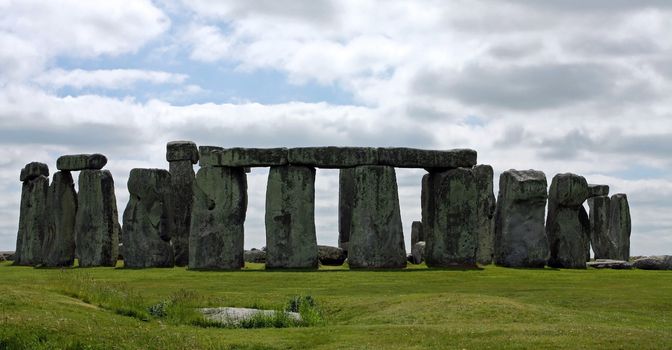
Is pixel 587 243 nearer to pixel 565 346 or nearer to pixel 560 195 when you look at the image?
pixel 560 195

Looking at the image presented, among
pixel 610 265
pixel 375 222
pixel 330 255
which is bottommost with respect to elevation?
pixel 610 265

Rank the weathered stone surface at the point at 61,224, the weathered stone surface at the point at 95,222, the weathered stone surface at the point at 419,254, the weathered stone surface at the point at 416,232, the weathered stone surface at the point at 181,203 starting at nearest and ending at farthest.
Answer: the weathered stone surface at the point at 95,222, the weathered stone surface at the point at 181,203, the weathered stone surface at the point at 61,224, the weathered stone surface at the point at 419,254, the weathered stone surface at the point at 416,232

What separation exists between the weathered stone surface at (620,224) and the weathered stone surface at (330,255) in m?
14.1

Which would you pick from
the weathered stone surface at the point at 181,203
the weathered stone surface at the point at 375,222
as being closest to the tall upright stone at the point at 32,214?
the weathered stone surface at the point at 181,203

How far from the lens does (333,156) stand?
114 feet

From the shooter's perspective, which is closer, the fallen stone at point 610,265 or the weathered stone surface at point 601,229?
the fallen stone at point 610,265

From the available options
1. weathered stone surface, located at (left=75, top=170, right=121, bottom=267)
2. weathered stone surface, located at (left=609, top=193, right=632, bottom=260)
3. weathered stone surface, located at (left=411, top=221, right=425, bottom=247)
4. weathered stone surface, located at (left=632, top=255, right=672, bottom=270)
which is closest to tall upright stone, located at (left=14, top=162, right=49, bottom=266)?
weathered stone surface, located at (left=75, top=170, right=121, bottom=267)

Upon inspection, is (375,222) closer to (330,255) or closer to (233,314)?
(330,255)

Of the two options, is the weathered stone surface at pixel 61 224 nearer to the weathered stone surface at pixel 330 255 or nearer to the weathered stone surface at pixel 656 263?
the weathered stone surface at pixel 330 255

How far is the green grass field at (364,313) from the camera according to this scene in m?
16.9

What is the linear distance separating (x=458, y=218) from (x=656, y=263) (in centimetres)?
852

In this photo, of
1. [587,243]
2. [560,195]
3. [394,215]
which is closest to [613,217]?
[587,243]

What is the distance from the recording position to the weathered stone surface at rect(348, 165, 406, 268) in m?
34.5

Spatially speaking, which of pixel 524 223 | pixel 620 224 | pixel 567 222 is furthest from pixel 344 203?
pixel 620 224
